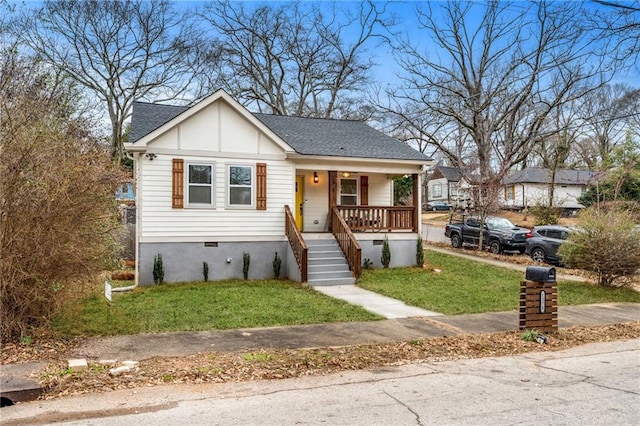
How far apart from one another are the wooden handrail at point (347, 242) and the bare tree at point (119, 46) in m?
16.5

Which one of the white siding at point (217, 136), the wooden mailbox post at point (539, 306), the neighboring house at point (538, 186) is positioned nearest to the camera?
the wooden mailbox post at point (539, 306)

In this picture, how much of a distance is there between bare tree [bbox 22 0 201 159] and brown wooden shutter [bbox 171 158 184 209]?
15.0 metres

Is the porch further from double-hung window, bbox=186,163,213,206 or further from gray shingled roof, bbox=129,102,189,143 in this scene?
gray shingled roof, bbox=129,102,189,143

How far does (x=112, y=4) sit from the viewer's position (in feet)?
92.4

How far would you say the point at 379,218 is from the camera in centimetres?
1648

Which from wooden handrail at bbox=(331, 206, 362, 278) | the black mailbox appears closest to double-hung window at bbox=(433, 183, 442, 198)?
wooden handrail at bbox=(331, 206, 362, 278)

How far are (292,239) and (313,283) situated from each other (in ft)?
5.47

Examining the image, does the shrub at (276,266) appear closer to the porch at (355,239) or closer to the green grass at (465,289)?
the porch at (355,239)

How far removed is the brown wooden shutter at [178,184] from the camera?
1356cm

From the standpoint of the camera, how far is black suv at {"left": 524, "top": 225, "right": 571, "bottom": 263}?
1766 cm

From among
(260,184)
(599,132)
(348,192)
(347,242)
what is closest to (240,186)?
(260,184)

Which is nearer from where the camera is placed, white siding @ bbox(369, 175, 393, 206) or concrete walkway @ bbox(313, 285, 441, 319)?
concrete walkway @ bbox(313, 285, 441, 319)

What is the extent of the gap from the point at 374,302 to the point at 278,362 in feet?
16.1

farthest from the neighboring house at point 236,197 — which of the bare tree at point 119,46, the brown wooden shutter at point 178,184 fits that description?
the bare tree at point 119,46
